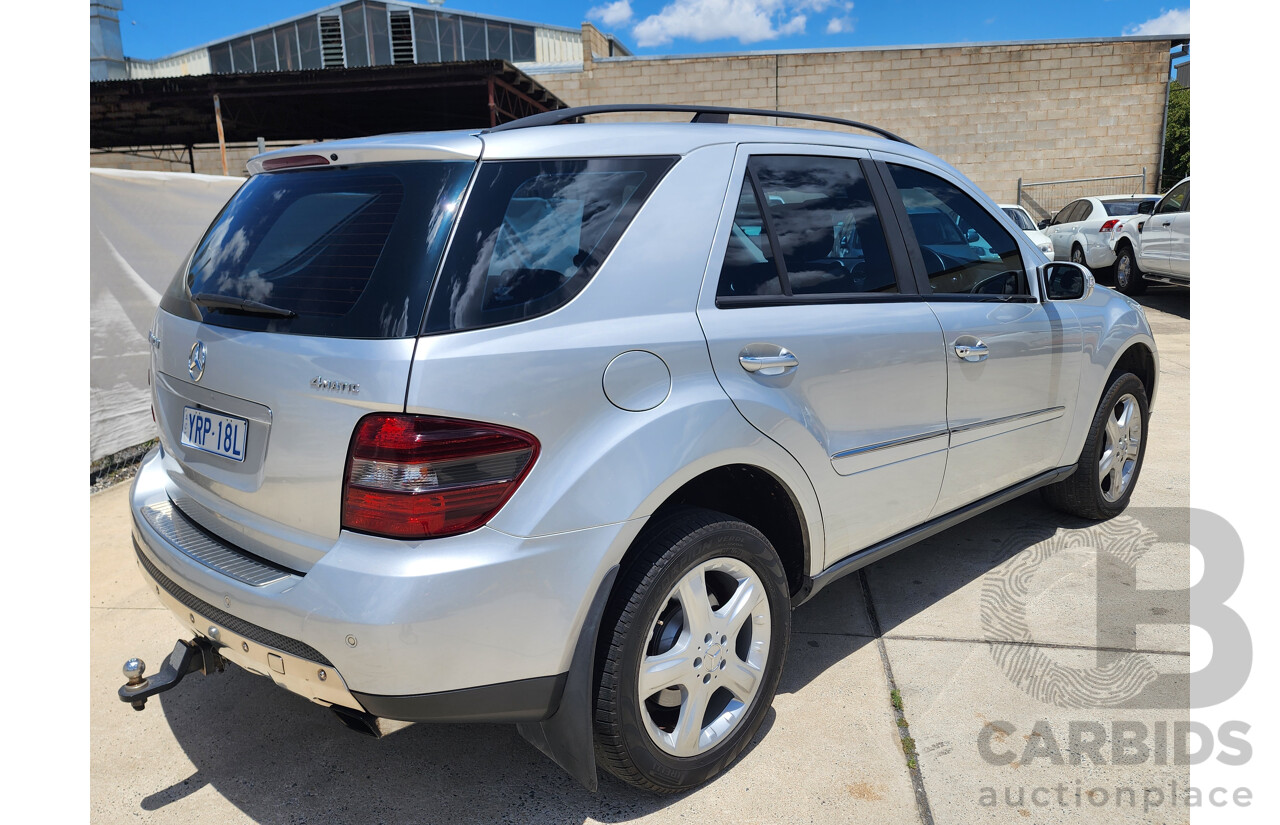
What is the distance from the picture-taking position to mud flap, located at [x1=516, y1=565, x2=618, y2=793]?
2066 millimetres

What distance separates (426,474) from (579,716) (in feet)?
2.39

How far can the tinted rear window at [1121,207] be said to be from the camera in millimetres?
14820

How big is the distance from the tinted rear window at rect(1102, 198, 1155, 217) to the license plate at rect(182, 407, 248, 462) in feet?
52.3

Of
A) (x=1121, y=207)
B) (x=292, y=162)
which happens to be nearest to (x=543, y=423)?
(x=292, y=162)

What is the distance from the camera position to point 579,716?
6.88 feet

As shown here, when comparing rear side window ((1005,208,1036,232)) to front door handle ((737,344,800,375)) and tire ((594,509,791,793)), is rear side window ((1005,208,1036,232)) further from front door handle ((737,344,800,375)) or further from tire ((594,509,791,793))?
tire ((594,509,791,793))

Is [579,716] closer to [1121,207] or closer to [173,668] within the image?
[173,668]

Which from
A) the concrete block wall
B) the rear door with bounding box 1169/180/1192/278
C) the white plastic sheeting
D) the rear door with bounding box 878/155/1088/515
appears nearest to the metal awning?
the concrete block wall

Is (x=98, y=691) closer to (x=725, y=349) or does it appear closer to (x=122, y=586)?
(x=122, y=586)

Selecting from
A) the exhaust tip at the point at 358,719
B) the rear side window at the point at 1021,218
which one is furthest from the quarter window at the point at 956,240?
the rear side window at the point at 1021,218

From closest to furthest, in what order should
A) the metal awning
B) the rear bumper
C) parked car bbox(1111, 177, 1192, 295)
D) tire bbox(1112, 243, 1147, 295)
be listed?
the rear bumper
parked car bbox(1111, 177, 1192, 295)
tire bbox(1112, 243, 1147, 295)
the metal awning

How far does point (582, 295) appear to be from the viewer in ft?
6.88

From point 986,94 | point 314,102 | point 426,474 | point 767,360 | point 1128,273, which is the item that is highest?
point 986,94

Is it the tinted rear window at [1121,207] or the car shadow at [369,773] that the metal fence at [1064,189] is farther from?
the car shadow at [369,773]
